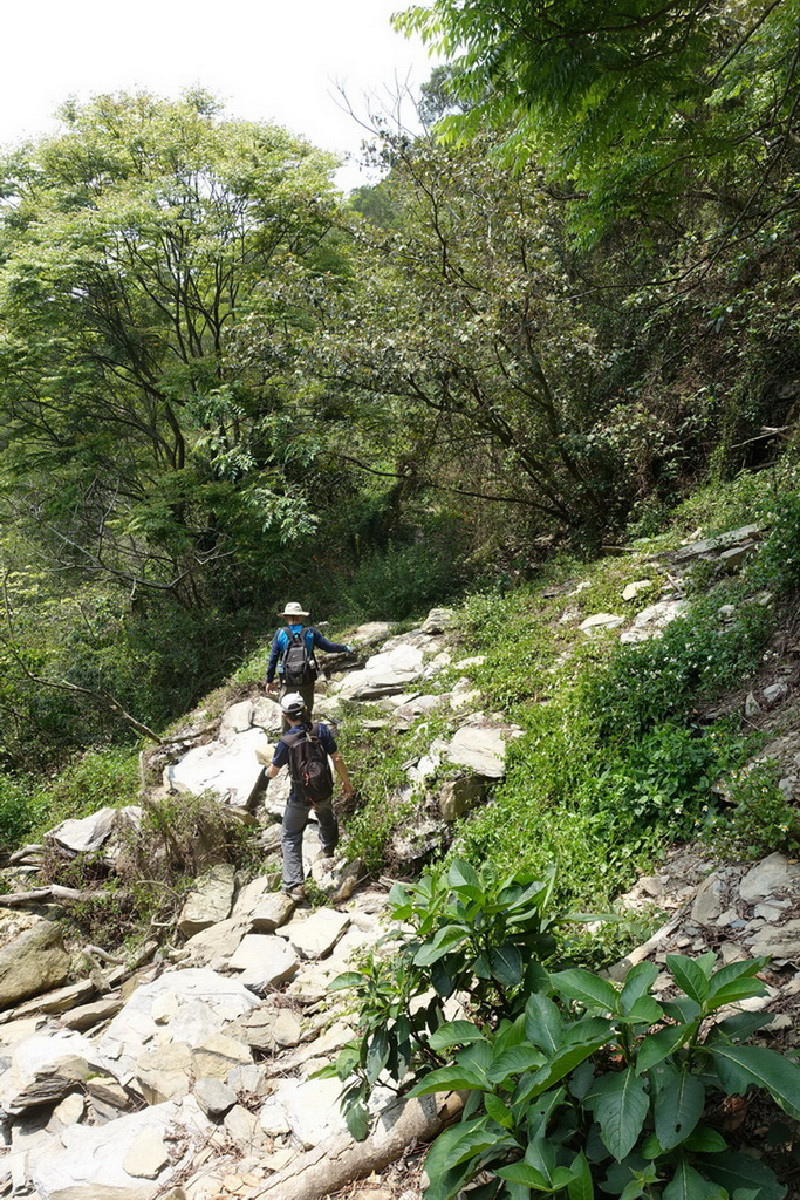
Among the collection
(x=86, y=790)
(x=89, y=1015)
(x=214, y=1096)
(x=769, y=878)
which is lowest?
(x=89, y=1015)

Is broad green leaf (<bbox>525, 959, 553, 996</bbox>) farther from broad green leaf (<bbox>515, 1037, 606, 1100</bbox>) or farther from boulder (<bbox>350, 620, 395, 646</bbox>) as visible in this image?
boulder (<bbox>350, 620, 395, 646</bbox>)

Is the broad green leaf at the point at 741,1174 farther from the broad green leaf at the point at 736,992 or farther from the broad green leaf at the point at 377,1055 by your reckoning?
the broad green leaf at the point at 377,1055

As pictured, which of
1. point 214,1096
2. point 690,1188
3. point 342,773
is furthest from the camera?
point 342,773

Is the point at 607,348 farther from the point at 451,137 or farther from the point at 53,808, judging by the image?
the point at 53,808

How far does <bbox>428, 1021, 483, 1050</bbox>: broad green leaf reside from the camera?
239cm

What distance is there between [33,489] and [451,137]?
497 inches

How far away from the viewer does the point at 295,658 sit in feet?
25.5

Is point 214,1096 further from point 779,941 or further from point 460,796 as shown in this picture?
point 779,941

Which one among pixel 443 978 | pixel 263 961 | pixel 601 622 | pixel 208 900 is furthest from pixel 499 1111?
pixel 601 622

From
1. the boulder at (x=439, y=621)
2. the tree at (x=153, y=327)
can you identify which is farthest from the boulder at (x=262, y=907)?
the tree at (x=153, y=327)

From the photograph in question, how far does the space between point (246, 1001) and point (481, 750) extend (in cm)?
276

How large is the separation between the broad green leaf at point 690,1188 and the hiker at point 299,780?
4.66 m

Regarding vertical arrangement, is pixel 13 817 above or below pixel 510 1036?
below

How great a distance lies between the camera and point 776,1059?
75.5 inches
